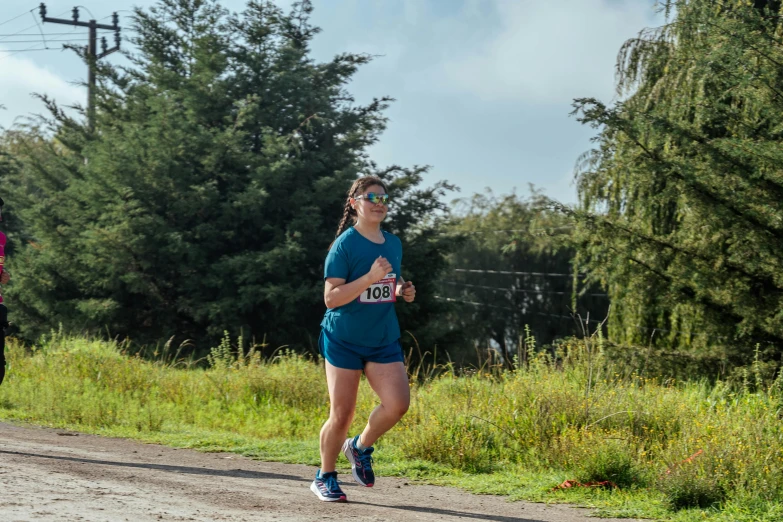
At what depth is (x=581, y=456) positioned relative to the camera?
6.77m

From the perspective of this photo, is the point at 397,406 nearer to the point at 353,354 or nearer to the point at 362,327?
the point at 353,354

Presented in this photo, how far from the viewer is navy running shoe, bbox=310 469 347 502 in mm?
5809

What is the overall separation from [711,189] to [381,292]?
6980 mm

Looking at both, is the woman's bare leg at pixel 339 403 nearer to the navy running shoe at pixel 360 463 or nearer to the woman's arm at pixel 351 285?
the navy running shoe at pixel 360 463

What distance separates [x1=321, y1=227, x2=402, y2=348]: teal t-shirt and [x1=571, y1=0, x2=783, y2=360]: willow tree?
20.8 ft

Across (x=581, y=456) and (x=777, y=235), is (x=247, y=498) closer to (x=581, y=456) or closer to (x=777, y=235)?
(x=581, y=456)

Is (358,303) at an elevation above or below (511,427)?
above

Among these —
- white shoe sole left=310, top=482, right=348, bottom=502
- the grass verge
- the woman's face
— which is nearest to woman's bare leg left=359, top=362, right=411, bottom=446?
white shoe sole left=310, top=482, right=348, bottom=502

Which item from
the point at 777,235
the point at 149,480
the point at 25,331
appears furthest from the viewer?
the point at 25,331

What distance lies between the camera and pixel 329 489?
5.83m

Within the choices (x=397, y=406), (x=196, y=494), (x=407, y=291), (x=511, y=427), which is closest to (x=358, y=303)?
(x=407, y=291)

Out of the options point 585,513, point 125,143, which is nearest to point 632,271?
point 585,513

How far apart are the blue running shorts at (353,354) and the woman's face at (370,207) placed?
0.80 m

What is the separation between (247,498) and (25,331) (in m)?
22.7
